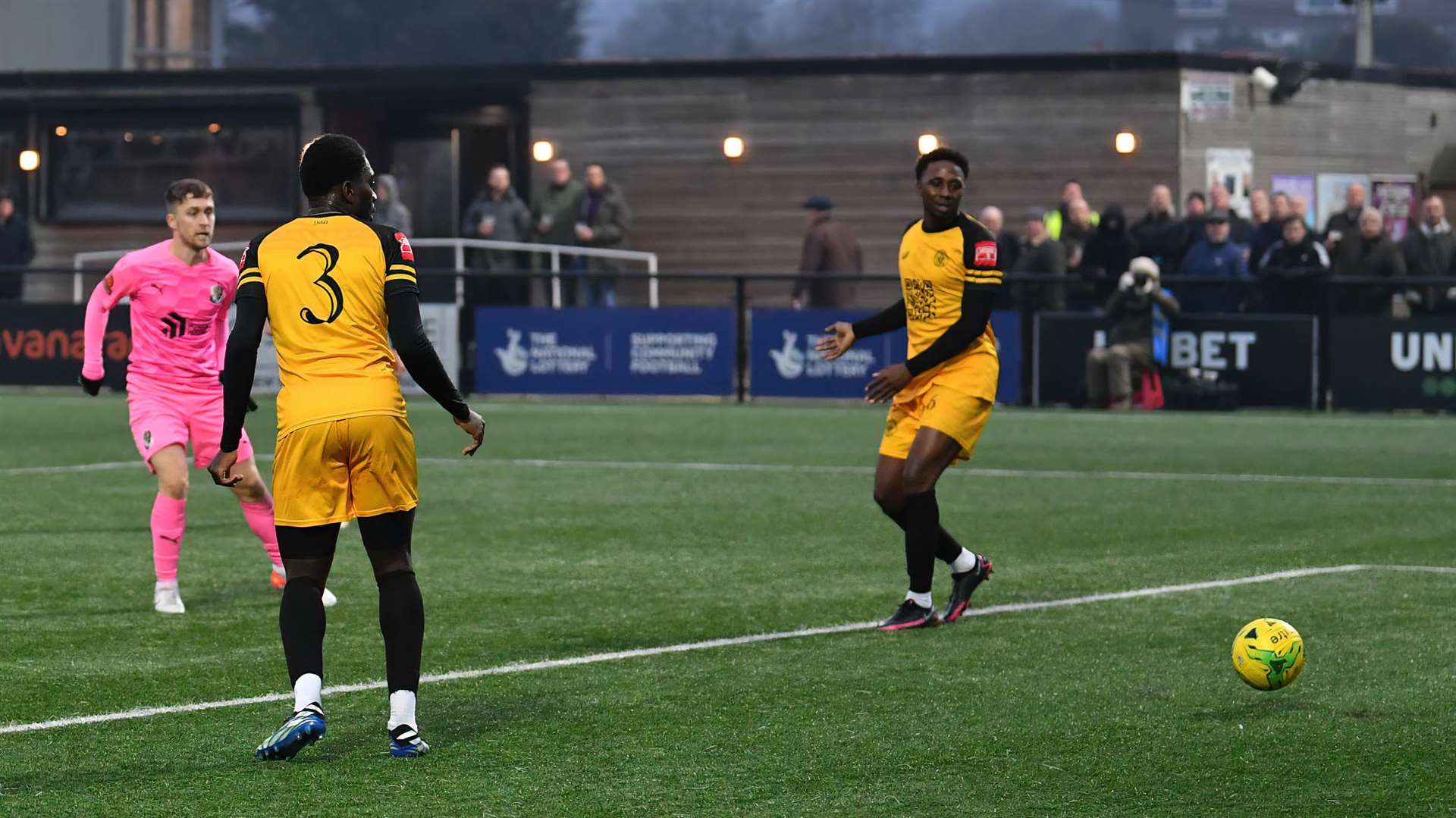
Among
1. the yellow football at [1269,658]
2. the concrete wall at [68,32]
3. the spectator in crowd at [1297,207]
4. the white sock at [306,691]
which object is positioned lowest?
the yellow football at [1269,658]

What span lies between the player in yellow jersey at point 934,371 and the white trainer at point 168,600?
3095 mm

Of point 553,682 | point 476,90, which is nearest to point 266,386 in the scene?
point 476,90

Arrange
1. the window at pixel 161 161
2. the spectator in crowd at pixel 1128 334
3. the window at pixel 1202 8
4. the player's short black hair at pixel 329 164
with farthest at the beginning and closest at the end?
the window at pixel 1202 8 → the window at pixel 161 161 → the spectator in crowd at pixel 1128 334 → the player's short black hair at pixel 329 164

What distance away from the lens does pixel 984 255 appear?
9336 millimetres

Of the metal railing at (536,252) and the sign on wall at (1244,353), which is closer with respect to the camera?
the sign on wall at (1244,353)

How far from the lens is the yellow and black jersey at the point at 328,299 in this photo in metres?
6.59

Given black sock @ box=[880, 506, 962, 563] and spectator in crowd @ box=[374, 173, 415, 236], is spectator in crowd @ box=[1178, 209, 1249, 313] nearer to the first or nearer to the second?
spectator in crowd @ box=[374, 173, 415, 236]

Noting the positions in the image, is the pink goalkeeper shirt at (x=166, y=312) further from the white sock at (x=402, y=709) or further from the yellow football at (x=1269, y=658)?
the yellow football at (x=1269, y=658)

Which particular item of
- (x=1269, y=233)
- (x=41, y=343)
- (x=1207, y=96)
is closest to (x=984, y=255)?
(x=1269, y=233)

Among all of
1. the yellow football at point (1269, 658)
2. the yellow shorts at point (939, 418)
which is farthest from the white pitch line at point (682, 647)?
the yellow football at point (1269, 658)

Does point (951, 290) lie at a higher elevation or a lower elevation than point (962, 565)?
higher

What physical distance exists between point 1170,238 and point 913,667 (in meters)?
16.0

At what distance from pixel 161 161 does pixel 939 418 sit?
24.9m

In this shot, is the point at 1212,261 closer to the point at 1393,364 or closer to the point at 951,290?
the point at 1393,364
